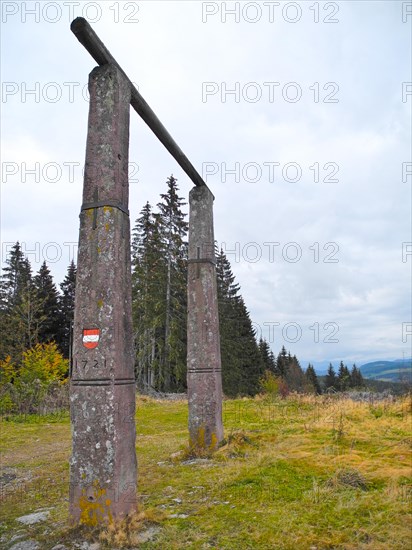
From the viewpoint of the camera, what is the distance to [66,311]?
3769 centimetres

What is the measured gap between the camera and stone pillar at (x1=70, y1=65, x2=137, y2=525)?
12.4 ft

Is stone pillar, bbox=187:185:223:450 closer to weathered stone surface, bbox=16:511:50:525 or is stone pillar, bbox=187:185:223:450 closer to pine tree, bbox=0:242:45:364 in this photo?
weathered stone surface, bbox=16:511:50:525

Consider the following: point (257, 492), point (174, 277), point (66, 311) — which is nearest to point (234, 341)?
point (174, 277)

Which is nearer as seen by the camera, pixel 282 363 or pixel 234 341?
pixel 234 341

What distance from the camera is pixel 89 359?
396cm

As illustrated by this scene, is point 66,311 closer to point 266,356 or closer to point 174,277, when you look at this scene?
point 174,277

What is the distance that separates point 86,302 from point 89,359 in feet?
1.85

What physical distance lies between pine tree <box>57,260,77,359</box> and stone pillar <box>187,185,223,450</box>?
2887 centimetres

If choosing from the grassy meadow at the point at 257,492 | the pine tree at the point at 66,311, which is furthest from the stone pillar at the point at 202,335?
the pine tree at the point at 66,311

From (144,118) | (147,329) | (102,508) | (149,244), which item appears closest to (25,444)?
(102,508)

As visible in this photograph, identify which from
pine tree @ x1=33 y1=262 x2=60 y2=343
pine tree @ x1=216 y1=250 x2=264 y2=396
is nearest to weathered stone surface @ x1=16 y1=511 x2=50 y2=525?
pine tree @ x1=216 y1=250 x2=264 y2=396

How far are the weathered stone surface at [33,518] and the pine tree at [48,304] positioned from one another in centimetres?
2941

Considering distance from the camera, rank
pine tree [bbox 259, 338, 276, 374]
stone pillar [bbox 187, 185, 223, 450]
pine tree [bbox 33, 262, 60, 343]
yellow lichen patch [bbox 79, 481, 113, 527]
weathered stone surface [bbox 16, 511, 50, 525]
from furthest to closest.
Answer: pine tree [bbox 259, 338, 276, 374] → pine tree [bbox 33, 262, 60, 343] → stone pillar [bbox 187, 185, 223, 450] → weathered stone surface [bbox 16, 511, 50, 525] → yellow lichen patch [bbox 79, 481, 113, 527]

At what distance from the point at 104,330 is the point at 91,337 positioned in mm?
152
